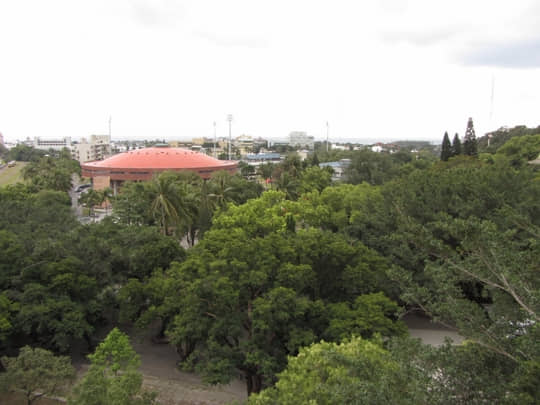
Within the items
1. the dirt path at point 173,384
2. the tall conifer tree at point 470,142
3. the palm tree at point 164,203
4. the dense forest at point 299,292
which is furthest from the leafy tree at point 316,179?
the dirt path at point 173,384

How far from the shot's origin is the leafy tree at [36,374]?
1177 centimetres

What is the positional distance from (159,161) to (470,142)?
48173mm

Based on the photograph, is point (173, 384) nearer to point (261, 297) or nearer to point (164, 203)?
point (261, 297)

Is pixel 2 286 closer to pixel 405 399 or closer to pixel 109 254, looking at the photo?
pixel 109 254

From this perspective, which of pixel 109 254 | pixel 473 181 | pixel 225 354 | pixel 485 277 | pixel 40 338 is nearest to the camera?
pixel 485 277

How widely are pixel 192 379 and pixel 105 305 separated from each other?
5093 millimetres

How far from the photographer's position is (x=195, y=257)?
1678 cm

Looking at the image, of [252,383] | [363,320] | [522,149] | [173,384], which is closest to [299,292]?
[363,320]

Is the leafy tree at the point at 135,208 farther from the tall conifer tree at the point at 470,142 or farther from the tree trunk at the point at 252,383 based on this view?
the tall conifer tree at the point at 470,142

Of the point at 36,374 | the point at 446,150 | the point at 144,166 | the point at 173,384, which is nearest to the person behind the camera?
the point at 36,374

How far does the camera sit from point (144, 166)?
64.1 meters

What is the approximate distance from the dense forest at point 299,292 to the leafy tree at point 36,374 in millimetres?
71

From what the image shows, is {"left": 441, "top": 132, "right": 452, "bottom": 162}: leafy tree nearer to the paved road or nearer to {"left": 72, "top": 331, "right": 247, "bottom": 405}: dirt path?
the paved road

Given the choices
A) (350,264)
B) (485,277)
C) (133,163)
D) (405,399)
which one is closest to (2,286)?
(350,264)
